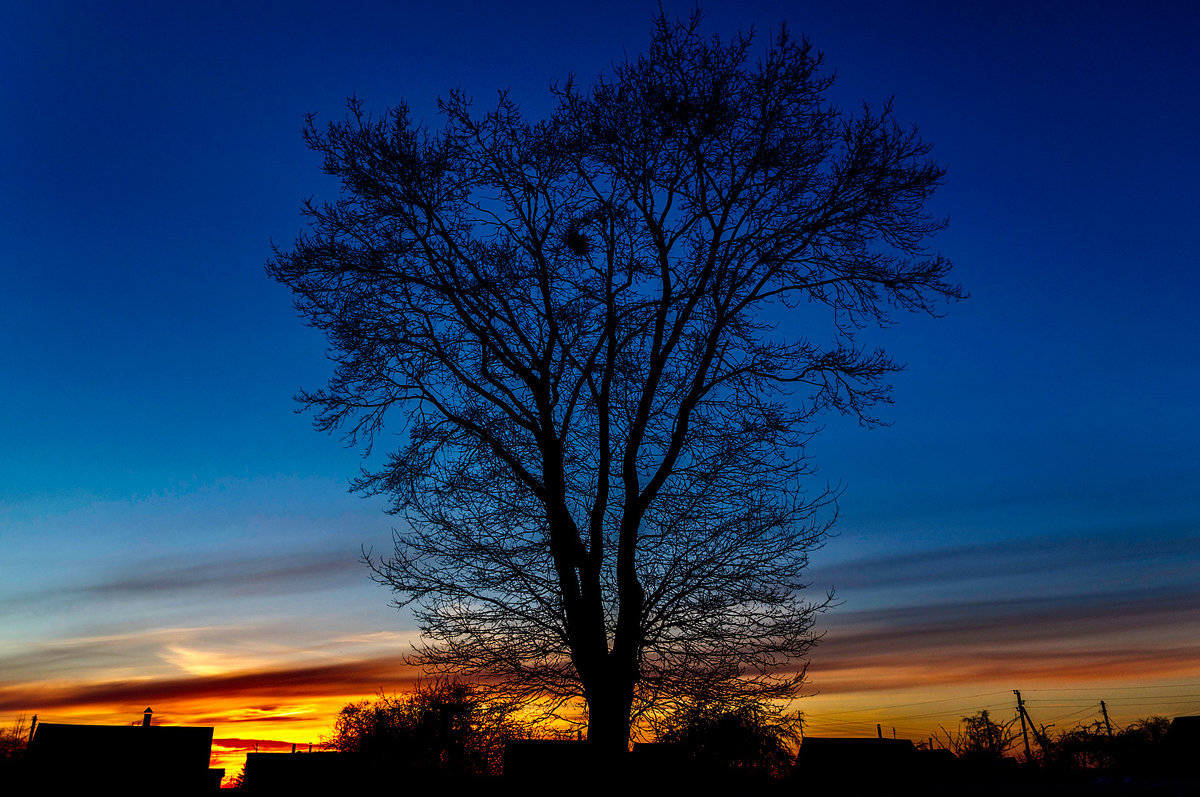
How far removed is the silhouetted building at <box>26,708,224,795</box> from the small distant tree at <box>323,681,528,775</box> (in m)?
6.61

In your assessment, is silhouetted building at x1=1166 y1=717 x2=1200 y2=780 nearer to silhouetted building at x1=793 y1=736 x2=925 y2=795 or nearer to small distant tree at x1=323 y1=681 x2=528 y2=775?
silhouetted building at x1=793 y1=736 x2=925 y2=795

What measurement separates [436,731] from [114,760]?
10.6 m

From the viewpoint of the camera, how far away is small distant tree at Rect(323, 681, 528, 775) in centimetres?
922

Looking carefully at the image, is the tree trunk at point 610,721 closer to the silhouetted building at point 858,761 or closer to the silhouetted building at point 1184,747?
the silhouetted building at point 858,761

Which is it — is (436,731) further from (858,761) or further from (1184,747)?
(1184,747)

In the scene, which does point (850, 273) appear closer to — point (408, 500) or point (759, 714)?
point (759, 714)

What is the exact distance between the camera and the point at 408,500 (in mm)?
9453

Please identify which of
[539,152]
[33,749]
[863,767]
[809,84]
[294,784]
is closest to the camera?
[809,84]

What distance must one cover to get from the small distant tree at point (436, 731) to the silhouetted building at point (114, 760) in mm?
6613

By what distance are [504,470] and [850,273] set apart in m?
4.63

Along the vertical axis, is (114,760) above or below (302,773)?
above

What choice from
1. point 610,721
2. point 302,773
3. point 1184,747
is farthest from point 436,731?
point 1184,747

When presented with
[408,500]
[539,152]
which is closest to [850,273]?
[539,152]

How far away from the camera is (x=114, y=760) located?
26484 millimetres
